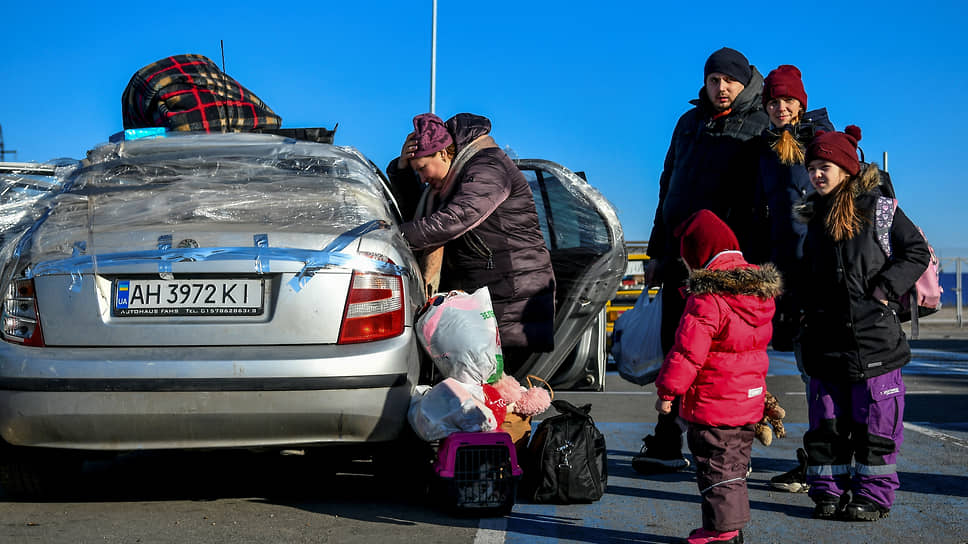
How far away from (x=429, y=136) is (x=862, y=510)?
2611 mm

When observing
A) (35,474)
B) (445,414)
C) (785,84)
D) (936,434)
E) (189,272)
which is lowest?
(936,434)

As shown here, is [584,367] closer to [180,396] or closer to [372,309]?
[372,309]

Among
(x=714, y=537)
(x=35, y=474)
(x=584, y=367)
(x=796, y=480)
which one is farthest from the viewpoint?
(x=584, y=367)

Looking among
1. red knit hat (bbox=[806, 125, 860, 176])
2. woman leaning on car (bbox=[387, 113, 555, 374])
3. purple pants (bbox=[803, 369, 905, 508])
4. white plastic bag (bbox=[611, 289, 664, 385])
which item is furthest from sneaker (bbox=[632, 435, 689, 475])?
red knit hat (bbox=[806, 125, 860, 176])

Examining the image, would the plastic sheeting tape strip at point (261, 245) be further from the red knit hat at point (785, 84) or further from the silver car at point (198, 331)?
the red knit hat at point (785, 84)

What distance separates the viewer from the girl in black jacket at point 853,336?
4320 millimetres

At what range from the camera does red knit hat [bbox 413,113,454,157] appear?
5.09 m

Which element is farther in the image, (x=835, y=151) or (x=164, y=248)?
(x=835, y=151)

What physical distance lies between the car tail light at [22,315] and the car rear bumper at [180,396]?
0.05 m

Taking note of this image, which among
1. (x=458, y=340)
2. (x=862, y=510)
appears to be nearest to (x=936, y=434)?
(x=862, y=510)

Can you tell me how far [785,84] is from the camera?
5.09 meters

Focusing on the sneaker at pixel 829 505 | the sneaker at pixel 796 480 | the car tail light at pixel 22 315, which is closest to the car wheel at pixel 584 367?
the sneaker at pixel 796 480

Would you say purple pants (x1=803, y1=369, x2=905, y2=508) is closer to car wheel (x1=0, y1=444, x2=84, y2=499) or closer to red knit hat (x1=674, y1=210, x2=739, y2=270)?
red knit hat (x1=674, y1=210, x2=739, y2=270)

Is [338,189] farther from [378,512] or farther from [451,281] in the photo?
[378,512]
